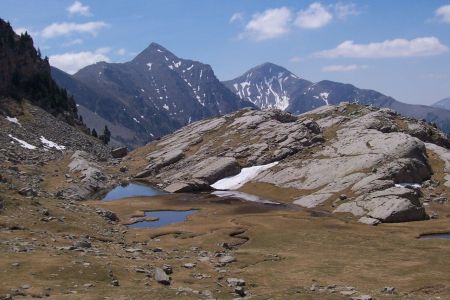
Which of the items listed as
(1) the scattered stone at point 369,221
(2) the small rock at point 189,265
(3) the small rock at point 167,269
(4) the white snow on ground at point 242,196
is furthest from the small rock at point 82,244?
(4) the white snow on ground at point 242,196

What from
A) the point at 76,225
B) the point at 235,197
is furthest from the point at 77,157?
the point at 76,225

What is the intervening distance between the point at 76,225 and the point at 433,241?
5491cm

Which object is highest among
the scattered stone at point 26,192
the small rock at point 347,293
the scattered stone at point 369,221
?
the scattered stone at point 26,192

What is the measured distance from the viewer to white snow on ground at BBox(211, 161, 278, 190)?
15088 centimetres

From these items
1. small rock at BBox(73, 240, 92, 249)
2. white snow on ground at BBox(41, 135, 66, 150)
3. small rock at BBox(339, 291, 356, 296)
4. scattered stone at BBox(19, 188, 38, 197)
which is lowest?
small rock at BBox(339, 291, 356, 296)

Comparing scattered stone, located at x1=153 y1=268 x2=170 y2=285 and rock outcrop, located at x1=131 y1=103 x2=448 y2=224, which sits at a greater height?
rock outcrop, located at x1=131 y1=103 x2=448 y2=224

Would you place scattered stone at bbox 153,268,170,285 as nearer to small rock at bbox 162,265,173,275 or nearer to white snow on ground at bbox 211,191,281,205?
small rock at bbox 162,265,173,275

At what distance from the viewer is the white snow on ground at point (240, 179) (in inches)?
5940

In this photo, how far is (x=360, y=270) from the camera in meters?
58.8

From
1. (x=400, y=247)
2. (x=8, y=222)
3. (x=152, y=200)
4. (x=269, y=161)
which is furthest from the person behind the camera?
(x=269, y=161)

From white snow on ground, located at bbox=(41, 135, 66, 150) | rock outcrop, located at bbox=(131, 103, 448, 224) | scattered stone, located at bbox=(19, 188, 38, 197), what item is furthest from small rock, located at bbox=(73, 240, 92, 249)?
white snow on ground, located at bbox=(41, 135, 66, 150)

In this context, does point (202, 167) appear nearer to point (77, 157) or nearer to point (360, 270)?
point (77, 157)

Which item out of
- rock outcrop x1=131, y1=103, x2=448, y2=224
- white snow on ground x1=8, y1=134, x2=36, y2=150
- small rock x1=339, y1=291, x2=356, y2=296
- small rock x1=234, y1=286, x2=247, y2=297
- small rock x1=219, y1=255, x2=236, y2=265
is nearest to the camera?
small rock x1=234, y1=286, x2=247, y2=297

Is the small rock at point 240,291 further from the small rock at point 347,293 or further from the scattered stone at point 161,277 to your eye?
the small rock at point 347,293
